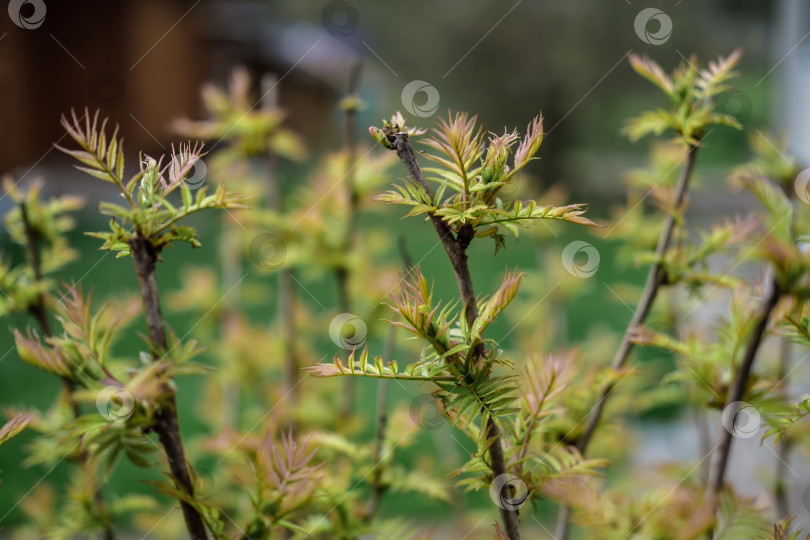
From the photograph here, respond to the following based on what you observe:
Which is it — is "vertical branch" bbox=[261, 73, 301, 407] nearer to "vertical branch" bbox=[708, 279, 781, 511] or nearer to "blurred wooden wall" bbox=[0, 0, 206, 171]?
"vertical branch" bbox=[708, 279, 781, 511]

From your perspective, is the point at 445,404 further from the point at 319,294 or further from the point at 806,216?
the point at 319,294

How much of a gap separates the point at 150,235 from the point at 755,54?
41.5 ft

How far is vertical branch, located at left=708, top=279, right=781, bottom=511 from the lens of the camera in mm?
597

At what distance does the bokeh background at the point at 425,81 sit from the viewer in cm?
433

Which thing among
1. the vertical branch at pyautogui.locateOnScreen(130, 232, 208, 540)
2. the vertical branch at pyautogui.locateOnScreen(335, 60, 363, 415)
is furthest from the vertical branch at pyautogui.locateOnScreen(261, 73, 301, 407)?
the vertical branch at pyautogui.locateOnScreen(130, 232, 208, 540)

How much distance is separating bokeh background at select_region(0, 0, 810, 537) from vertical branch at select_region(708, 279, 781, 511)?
1858 mm

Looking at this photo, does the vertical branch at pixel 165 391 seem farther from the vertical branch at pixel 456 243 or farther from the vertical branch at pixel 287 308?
the vertical branch at pixel 287 308

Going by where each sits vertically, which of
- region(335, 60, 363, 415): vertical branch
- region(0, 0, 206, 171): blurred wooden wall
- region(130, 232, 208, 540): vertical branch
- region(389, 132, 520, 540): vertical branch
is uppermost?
region(0, 0, 206, 171): blurred wooden wall

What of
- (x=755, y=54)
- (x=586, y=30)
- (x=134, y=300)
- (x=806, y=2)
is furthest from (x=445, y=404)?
(x=755, y=54)

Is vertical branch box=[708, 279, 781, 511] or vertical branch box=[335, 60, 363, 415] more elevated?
vertical branch box=[335, 60, 363, 415]

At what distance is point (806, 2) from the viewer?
4418mm

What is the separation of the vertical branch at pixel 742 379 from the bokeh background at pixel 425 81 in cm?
186

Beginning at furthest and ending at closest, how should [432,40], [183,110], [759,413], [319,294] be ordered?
1. [432,40]
2. [183,110]
3. [319,294]
4. [759,413]

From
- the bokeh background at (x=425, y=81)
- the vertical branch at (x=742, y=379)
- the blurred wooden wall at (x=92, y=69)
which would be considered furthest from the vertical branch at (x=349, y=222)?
the blurred wooden wall at (x=92, y=69)
